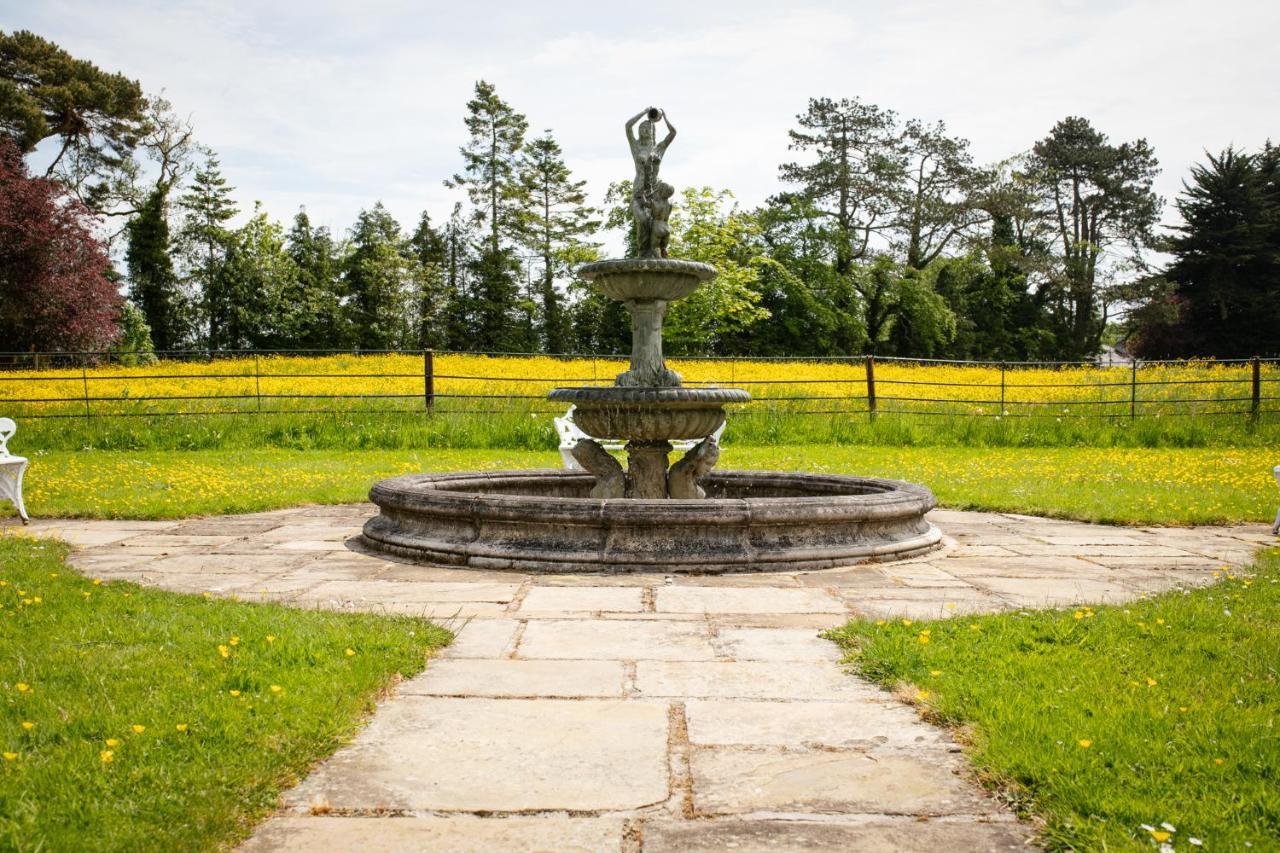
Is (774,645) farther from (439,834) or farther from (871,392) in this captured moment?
(871,392)

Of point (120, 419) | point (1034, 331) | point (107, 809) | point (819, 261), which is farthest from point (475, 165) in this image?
point (107, 809)

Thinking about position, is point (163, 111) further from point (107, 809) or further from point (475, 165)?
point (107, 809)

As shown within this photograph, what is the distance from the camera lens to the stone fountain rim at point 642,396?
7184mm

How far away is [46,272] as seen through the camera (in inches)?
1044

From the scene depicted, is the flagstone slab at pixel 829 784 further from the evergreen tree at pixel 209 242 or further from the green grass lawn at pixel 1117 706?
the evergreen tree at pixel 209 242

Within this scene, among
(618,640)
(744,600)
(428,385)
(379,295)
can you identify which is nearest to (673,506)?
(744,600)

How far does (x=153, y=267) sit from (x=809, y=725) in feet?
125

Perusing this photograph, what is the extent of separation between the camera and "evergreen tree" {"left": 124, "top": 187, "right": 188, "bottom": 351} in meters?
35.9

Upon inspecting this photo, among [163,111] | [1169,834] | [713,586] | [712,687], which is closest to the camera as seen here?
[1169,834]

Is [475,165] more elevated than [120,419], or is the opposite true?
[475,165]

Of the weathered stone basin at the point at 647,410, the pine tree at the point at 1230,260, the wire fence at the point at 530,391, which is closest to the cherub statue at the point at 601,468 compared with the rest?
the weathered stone basin at the point at 647,410

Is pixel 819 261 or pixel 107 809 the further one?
pixel 819 261

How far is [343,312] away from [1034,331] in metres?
29.7

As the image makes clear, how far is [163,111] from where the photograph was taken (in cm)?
3722
